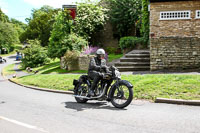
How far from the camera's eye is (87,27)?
27281 millimetres

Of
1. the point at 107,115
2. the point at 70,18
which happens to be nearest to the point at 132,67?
the point at 107,115

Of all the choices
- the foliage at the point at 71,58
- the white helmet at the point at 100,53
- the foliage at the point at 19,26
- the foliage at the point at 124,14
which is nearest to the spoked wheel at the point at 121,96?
the white helmet at the point at 100,53

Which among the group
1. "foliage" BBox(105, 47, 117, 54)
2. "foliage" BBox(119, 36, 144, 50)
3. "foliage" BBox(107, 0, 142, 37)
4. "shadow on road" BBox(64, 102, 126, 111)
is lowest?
"shadow on road" BBox(64, 102, 126, 111)

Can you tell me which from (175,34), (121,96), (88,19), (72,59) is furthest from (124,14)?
(121,96)

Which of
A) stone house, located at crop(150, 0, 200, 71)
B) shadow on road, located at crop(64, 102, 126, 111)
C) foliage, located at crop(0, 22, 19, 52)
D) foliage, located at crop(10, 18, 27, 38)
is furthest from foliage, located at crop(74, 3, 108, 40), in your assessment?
foliage, located at crop(10, 18, 27, 38)

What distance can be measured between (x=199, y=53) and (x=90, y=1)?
18.0m

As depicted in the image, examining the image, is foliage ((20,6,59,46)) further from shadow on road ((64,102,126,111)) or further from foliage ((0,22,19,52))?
shadow on road ((64,102,126,111))

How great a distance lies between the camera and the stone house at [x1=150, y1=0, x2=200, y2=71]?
536 inches

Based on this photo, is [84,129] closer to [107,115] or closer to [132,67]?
[107,115]

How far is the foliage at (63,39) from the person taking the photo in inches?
854

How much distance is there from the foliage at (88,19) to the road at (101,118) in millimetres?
19577

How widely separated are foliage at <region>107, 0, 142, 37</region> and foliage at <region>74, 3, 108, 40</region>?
1.23 m

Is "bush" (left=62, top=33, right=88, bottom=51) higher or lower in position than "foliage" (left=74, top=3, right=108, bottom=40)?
lower

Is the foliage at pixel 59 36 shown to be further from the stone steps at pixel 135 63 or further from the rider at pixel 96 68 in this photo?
the rider at pixel 96 68
